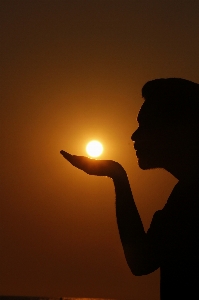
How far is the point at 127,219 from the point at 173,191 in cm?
13

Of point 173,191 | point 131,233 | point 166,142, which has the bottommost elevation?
point 131,233

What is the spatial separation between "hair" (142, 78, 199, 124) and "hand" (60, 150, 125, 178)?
0.18 m

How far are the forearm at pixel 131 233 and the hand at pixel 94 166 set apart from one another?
0.02m

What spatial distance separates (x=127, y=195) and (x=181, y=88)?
0.99 feet

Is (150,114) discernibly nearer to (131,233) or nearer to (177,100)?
(177,100)

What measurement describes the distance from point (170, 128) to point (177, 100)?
0.07 metres

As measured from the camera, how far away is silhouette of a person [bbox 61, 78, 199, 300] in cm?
97

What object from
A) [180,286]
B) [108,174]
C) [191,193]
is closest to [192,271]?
[180,286]

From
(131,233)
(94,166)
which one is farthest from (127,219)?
(94,166)

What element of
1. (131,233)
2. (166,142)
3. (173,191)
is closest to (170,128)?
(166,142)

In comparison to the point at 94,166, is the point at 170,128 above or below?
above

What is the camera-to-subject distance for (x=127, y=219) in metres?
1.05

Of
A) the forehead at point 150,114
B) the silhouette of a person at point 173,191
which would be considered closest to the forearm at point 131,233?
the silhouette of a person at point 173,191

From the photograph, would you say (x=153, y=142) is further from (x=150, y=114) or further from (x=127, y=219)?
(x=127, y=219)
